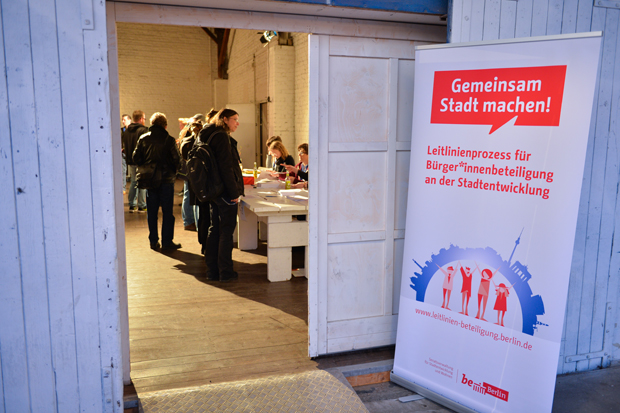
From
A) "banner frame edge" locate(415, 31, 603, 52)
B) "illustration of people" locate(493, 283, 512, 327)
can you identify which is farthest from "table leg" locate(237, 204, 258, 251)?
"illustration of people" locate(493, 283, 512, 327)

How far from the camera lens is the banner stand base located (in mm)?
2758

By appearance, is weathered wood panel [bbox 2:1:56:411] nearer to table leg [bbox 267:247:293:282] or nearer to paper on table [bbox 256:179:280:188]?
table leg [bbox 267:247:293:282]

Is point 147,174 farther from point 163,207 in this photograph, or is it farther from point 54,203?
point 54,203

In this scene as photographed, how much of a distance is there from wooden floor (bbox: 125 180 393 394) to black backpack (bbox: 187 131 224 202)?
92 centimetres

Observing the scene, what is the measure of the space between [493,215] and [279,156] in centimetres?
461

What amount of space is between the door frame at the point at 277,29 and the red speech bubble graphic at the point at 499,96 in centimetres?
58

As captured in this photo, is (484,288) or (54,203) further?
(484,288)

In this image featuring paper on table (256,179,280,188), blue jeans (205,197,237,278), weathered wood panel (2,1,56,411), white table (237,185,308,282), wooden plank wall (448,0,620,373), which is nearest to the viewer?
weathered wood panel (2,1,56,411)

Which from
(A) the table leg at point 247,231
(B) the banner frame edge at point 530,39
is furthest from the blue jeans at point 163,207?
(B) the banner frame edge at point 530,39

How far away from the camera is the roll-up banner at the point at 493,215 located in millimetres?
2361

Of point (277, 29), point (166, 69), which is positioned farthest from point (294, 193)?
point (166, 69)

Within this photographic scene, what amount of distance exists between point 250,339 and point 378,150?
5.31 feet

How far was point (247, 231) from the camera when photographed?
19.9ft

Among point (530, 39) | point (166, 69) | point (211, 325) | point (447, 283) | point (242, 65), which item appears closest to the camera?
point (530, 39)
